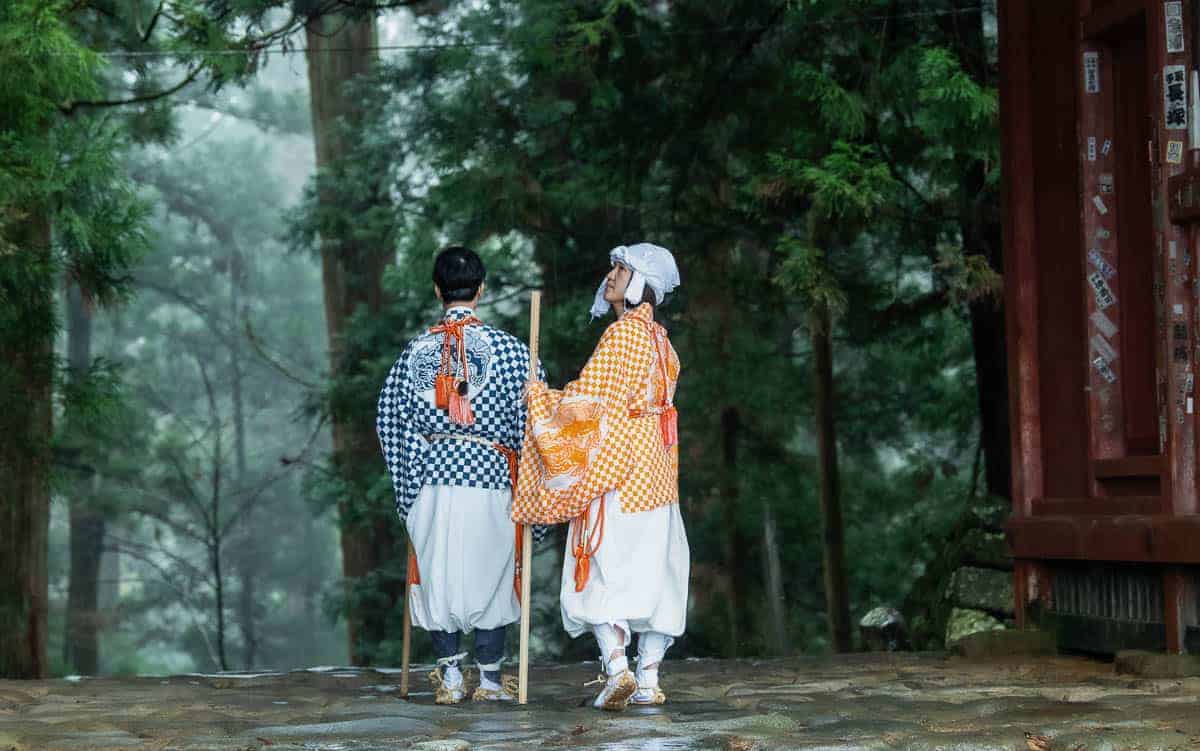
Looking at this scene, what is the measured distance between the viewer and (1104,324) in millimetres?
6957

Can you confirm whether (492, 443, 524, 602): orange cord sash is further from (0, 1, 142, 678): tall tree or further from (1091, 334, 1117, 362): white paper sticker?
(0, 1, 142, 678): tall tree

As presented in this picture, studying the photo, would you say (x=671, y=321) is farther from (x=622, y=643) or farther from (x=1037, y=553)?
(x=622, y=643)

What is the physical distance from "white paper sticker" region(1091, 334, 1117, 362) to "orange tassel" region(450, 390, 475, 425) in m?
2.83

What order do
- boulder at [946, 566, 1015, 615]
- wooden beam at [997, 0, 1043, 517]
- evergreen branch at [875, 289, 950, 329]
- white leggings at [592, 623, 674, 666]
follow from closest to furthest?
white leggings at [592, 623, 674, 666]
wooden beam at [997, 0, 1043, 517]
boulder at [946, 566, 1015, 615]
evergreen branch at [875, 289, 950, 329]

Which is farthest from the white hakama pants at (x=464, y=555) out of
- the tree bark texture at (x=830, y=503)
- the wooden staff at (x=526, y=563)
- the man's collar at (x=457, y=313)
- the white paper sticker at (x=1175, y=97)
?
the tree bark texture at (x=830, y=503)

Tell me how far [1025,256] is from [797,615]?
10.5 meters

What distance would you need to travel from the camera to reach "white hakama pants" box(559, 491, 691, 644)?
5.72 meters

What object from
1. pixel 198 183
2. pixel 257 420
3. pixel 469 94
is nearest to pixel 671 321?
pixel 469 94

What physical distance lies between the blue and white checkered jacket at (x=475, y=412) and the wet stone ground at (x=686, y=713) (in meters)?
0.89

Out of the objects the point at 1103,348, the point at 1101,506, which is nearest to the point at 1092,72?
the point at 1103,348

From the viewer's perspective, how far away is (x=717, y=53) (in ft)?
38.2

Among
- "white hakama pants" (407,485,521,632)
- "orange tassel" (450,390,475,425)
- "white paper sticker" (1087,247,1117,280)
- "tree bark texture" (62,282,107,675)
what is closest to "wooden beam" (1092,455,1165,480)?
"white paper sticker" (1087,247,1117,280)

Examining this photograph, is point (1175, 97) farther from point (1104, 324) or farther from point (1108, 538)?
point (1108, 538)

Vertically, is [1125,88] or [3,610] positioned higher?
[1125,88]
